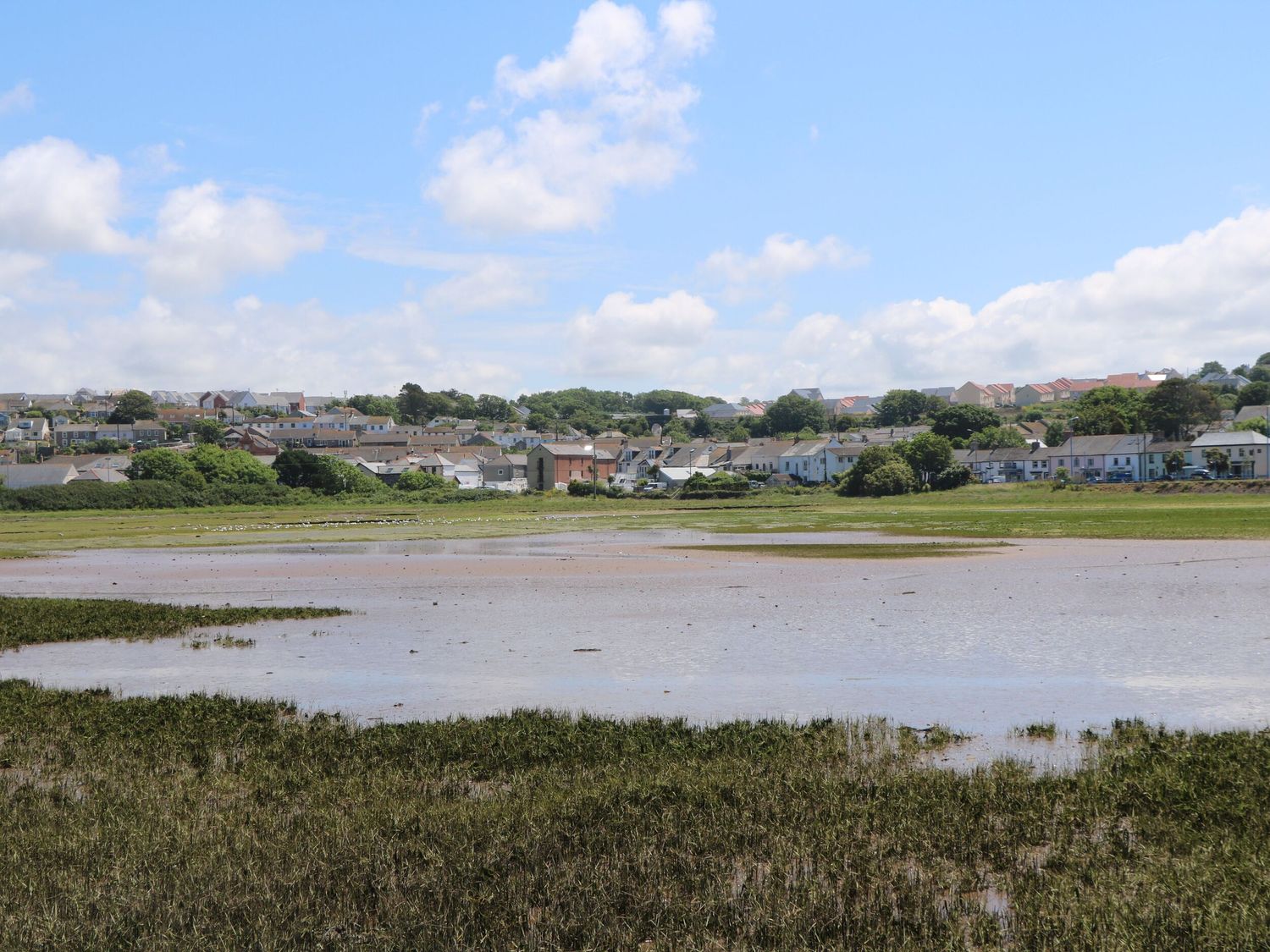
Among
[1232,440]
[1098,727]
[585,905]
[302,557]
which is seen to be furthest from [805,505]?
[585,905]

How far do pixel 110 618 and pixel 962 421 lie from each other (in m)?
156

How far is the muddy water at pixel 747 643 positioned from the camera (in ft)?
61.0

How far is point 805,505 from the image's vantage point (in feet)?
362

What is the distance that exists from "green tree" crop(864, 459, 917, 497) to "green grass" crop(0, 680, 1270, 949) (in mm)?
105228

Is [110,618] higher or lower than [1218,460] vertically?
lower

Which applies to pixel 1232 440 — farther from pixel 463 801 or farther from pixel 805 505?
pixel 463 801

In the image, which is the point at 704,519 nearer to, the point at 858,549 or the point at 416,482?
the point at 858,549

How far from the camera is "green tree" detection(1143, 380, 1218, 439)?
14538 cm

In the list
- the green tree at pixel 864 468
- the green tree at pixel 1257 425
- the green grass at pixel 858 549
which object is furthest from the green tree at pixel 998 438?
the green grass at pixel 858 549

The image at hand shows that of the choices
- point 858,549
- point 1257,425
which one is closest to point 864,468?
point 1257,425

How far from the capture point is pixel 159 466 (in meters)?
136

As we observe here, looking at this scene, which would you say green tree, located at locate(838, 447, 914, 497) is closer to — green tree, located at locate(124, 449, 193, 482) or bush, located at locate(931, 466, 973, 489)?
bush, located at locate(931, 466, 973, 489)

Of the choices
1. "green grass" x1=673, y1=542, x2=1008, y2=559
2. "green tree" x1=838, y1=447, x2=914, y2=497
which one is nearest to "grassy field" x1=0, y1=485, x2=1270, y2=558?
"green tree" x1=838, y1=447, x2=914, y2=497

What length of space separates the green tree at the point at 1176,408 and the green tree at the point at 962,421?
2591 cm
